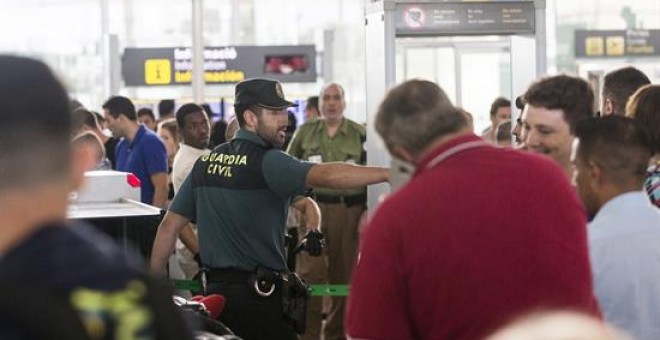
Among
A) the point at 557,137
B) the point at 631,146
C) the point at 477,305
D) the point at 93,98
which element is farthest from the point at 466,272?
the point at 93,98

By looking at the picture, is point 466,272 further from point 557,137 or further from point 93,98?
point 93,98

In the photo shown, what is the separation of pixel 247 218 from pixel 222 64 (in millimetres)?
15015

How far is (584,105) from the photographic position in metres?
4.01

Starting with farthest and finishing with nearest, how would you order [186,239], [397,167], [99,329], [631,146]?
[186,239], [397,167], [631,146], [99,329]

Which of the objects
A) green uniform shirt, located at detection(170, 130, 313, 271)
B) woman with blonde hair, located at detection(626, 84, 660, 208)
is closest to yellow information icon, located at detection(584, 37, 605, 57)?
green uniform shirt, located at detection(170, 130, 313, 271)

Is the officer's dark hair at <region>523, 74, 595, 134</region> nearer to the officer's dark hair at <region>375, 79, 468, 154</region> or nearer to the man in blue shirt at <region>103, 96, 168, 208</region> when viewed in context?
the officer's dark hair at <region>375, 79, 468, 154</region>

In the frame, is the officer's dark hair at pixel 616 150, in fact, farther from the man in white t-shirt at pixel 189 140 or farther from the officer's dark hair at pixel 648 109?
the man in white t-shirt at pixel 189 140

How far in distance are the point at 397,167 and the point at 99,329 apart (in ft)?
6.85

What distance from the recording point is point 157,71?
817 inches

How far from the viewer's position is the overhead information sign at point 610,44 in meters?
25.3

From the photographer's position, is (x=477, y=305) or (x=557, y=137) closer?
(x=477, y=305)

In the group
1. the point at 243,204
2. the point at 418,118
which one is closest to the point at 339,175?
the point at 243,204

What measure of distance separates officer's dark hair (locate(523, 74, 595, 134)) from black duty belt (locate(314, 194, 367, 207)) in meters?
5.62

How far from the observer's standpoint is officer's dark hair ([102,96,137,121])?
35.6ft
